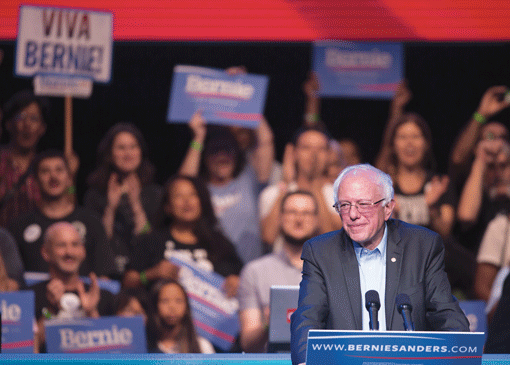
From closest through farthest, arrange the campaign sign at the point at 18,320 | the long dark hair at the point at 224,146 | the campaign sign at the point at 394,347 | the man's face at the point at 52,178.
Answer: the campaign sign at the point at 394,347
the campaign sign at the point at 18,320
the man's face at the point at 52,178
the long dark hair at the point at 224,146

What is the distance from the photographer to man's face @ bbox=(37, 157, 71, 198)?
436cm

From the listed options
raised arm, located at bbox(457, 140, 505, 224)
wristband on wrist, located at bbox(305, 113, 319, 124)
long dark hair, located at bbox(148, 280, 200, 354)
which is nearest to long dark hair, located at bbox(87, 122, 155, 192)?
long dark hair, located at bbox(148, 280, 200, 354)

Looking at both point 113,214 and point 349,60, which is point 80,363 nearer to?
point 113,214

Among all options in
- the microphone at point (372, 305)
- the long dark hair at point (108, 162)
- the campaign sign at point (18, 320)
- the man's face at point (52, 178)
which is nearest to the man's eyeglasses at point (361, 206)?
the microphone at point (372, 305)

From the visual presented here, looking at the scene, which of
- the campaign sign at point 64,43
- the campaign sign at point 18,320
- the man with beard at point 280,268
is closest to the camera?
the campaign sign at point 18,320

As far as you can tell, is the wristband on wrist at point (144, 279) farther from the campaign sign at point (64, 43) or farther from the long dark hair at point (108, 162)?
the campaign sign at point (64, 43)

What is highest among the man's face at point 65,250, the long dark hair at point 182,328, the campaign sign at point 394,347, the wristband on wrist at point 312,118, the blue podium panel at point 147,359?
the wristband on wrist at point 312,118

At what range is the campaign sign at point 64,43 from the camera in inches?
177

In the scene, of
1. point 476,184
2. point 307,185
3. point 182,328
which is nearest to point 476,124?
point 476,184

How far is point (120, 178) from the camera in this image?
A: 4734mm

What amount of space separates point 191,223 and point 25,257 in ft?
3.27

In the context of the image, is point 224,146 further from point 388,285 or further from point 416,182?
point 388,285

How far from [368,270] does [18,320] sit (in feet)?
6.22

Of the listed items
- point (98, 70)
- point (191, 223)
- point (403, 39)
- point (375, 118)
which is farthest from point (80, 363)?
point (375, 118)
